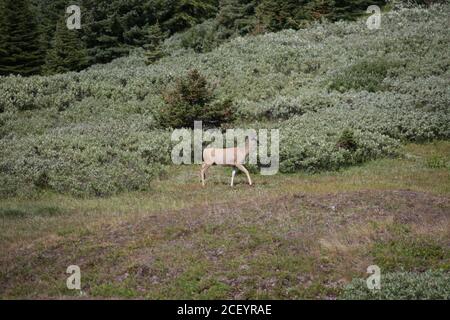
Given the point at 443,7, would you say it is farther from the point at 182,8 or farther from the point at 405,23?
the point at 182,8

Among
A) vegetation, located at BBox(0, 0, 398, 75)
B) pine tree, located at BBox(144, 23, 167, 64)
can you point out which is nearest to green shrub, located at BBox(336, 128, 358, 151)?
vegetation, located at BBox(0, 0, 398, 75)

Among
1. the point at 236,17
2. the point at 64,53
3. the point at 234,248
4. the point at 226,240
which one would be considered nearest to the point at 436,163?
the point at 226,240

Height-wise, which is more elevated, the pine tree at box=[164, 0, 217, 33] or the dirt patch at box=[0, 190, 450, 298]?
the pine tree at box=[164, 0, 217, 33]

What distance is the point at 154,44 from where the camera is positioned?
170 ft

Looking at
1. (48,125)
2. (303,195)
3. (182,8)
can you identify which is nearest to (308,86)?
(48,125)

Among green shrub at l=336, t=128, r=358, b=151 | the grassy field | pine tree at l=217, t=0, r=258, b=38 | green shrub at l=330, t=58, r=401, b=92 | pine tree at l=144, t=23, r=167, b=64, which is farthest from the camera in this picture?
pine tree at l=217, t=0, r=258, b=38

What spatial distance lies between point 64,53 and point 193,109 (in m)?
29.3

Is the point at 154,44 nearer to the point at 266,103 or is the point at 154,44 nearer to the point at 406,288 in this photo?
the point at 266,103

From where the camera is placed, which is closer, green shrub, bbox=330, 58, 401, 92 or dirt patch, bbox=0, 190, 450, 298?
dirt patch, bbox=0, 190, 450, 298

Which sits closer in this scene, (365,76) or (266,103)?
(266,103)

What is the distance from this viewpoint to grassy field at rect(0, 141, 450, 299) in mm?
11672

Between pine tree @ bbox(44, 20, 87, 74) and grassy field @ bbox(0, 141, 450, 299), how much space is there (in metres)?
34.0

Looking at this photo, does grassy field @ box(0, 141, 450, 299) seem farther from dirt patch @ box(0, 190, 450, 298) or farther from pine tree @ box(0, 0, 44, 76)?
pine tree @ box(0, 0, 44, 76)
